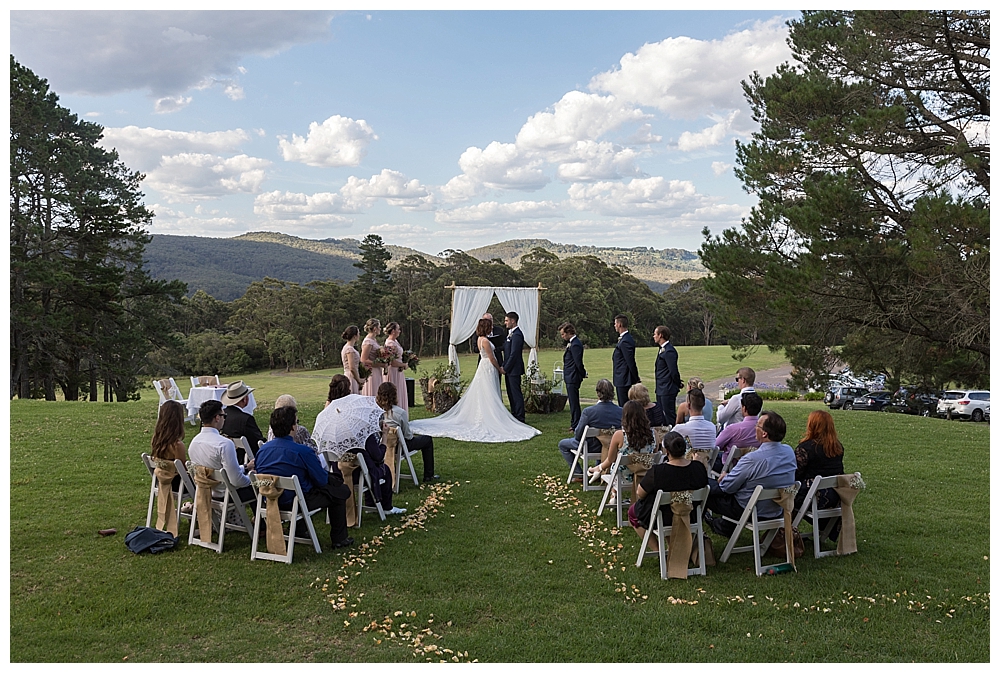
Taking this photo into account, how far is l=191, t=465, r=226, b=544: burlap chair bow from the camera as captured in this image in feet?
16.6

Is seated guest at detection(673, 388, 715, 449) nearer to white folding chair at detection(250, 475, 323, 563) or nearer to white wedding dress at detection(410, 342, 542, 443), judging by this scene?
white folding chair at detection(250, 475, 323, 563)

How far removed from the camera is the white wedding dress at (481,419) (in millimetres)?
9797

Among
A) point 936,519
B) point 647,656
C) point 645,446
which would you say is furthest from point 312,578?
point 936,519

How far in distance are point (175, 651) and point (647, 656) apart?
2376mm

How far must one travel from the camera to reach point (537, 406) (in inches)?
470

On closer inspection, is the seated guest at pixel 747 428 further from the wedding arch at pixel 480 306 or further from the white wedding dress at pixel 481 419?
the wedding arch at pixel 480 306

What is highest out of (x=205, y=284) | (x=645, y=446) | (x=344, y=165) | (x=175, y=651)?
(x=344, y=165)

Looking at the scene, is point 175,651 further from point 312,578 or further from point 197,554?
point 197,554

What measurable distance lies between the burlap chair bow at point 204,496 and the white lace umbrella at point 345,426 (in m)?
0.89

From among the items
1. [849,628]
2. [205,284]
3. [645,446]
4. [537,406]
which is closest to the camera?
[849,628]

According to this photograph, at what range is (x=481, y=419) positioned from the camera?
10078mm

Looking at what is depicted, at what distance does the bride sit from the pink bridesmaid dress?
85cm

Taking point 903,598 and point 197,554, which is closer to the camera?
point 903,598

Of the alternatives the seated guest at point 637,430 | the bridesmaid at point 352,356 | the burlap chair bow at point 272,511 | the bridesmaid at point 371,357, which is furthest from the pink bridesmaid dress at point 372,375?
the seated guest at point 637,430
